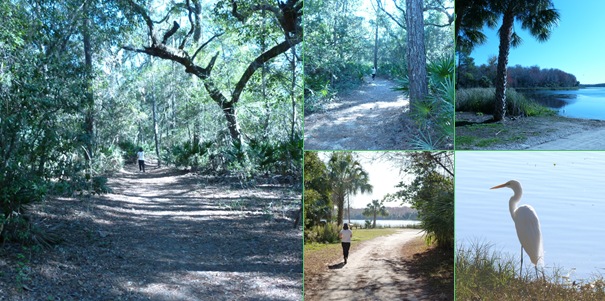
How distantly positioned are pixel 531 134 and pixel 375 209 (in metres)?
1.00

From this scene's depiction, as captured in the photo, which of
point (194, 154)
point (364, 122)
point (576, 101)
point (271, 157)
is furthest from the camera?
point (194, 154)


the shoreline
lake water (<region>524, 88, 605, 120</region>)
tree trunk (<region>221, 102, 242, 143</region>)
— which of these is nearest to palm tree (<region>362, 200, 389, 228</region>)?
the shoreline

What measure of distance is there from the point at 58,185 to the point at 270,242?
9.72 ft

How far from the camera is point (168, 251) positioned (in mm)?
6566

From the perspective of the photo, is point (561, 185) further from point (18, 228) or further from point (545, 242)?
point (18, 228)

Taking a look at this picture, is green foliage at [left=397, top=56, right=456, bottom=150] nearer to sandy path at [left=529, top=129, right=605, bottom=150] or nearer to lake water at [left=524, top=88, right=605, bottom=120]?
sandy path at [left=529, top=129, right=605, bottom=150]

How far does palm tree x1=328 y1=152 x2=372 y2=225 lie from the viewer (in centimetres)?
251

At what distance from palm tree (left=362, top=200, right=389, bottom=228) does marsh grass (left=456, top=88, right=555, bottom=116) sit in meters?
0.68

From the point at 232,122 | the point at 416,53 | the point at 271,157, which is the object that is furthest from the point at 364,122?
the point at 232,122

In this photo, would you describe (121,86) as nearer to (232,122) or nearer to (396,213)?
(232,122)

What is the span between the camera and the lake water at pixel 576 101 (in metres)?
2.61

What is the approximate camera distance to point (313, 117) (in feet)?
8.45

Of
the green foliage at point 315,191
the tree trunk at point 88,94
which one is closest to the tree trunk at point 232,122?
the tree trunk at point 88,94

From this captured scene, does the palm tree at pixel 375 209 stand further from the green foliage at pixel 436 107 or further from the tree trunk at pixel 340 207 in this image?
the green foliage at pixel 436 107
